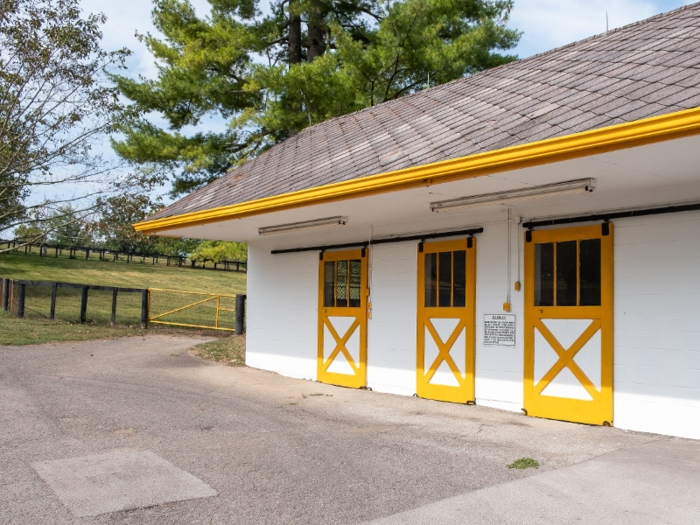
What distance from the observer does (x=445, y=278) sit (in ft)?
29.2

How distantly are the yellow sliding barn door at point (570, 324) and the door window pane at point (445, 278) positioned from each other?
51.1 inches

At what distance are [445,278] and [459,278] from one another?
258 millimetres

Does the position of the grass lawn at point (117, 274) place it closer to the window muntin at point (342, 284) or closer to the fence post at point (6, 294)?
the fence post at point (6, 294)

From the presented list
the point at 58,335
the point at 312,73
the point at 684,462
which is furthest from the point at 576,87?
the point at 58,335

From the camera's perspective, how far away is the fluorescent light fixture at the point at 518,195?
6543 millimetres

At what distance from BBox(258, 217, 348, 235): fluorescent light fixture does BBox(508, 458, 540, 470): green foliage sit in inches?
199

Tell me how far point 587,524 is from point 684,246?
3721mm

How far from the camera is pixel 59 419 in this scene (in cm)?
655

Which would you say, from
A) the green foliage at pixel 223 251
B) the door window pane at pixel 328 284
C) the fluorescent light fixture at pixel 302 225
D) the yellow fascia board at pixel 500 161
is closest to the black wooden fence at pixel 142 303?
the green foliage at pixel 223 251

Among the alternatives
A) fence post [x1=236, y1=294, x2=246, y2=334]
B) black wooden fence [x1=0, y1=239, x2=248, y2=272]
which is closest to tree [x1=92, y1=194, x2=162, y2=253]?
fence post [x1=236, y1=294, x2=246, y2=334]

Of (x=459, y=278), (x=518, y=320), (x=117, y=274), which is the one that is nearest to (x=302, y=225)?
→ (x=459, y=278)

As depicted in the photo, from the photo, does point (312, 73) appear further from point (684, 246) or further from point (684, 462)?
point (684, 462)

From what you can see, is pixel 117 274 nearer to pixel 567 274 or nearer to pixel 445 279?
pixel 445 279

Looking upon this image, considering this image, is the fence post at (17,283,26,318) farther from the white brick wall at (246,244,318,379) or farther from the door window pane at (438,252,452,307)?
the door window pane at (438,252,452,307)
